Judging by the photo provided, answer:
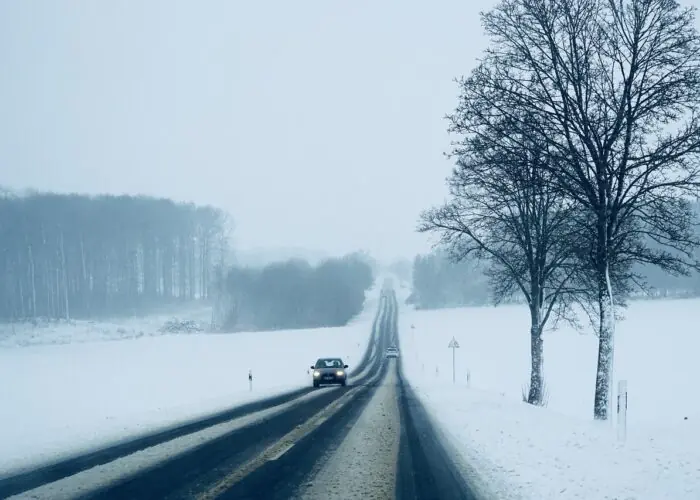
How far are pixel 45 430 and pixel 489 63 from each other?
44.1 feet

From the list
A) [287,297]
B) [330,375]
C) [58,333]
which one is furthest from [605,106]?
[287,297]

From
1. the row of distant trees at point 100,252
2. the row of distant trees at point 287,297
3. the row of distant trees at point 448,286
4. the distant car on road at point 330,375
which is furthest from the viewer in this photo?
the row of distant trees at point 448,286

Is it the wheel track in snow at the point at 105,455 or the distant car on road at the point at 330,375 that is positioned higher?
the wheel track in snow at the point at 105,455

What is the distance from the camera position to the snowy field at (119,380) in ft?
44.7

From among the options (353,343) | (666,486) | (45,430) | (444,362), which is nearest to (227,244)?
(353,343)

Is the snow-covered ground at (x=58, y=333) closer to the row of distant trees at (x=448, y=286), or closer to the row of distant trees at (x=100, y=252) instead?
the row of distant trees at (x=100, y=252)

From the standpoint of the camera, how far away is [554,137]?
13.7 m

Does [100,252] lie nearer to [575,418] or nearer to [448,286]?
[575,418]

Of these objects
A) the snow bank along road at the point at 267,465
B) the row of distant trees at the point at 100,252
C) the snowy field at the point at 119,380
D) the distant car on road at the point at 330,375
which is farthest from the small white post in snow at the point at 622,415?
the row of distant trees at the point at 100,252

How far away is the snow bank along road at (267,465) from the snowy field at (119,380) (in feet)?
4.66

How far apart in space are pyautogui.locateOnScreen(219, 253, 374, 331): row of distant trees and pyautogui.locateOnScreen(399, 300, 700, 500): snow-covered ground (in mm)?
44676

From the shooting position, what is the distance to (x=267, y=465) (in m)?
9.27

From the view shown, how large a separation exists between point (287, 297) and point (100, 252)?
3410 centimetres

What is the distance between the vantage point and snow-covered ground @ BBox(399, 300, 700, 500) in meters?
8.13
